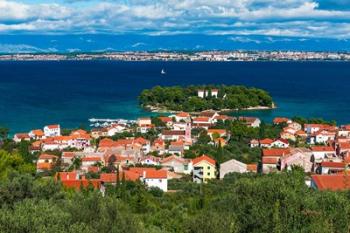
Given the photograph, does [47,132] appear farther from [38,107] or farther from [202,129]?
[38,107]

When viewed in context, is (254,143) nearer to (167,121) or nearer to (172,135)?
(172,135)

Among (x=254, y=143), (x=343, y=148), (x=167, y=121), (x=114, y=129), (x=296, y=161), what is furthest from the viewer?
(x=167, y=121)

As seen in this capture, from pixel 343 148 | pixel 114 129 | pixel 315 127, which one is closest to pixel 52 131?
pixel 114 129

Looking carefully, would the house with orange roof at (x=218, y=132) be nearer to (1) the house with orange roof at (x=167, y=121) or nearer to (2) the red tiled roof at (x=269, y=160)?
(1) the house with orange roof at (x=167, y=121)

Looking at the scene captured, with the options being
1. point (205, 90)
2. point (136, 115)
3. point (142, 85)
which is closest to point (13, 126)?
point (136, 115)

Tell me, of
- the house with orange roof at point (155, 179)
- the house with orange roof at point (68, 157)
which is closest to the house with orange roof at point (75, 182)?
the house with orange roof at point (155, 179)
